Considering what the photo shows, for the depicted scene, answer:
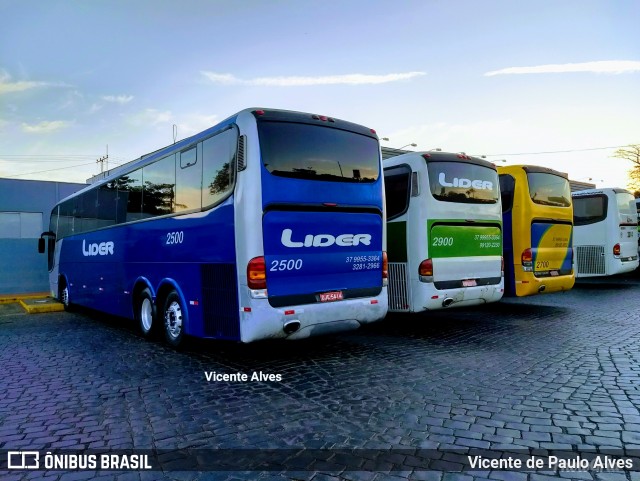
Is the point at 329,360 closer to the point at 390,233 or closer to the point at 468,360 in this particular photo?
the point at 468,360

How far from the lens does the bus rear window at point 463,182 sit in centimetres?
942

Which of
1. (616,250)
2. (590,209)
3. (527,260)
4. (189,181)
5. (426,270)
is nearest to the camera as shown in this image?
(189,181)

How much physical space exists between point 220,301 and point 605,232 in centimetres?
1395

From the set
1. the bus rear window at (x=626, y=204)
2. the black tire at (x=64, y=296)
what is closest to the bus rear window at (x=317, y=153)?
the black tire at (x=64, y=296)

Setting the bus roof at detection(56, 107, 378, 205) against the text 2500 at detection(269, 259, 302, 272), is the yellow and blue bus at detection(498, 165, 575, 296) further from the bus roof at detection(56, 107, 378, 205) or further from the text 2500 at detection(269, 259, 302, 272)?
the text 2500 at detection(269, 259, 302, 272)

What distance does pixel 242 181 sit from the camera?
6434mm

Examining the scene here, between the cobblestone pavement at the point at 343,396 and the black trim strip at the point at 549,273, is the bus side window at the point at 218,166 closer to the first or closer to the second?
the cobblestone pavement at the point at 343,396

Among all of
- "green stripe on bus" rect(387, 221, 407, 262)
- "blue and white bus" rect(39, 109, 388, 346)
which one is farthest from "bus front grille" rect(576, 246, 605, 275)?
"blue and white bus" rect(39, 109, 388, 346)

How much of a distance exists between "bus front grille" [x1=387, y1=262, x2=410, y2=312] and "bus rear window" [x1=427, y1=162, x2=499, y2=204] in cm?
153

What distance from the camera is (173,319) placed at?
8133mm

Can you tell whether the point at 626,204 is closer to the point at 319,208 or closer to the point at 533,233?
the point at 533,233

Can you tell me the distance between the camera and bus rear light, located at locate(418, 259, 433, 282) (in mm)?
9008

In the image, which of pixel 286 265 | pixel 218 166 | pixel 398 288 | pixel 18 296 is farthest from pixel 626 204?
pixel 18 296

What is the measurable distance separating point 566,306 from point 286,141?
928 cm
